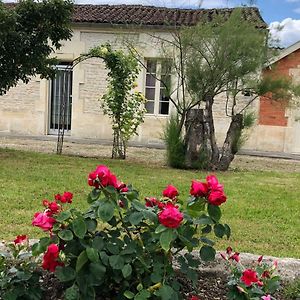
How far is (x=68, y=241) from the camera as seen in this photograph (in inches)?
84.1

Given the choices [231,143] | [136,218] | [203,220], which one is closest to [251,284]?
[203,220]

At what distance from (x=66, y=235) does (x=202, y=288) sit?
3.16 ft

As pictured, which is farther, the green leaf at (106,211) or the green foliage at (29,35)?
the green foliage at (29,35)

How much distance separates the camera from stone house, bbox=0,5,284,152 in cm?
1513

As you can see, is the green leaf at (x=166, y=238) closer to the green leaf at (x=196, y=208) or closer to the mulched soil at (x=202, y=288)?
the green leaf at (x=196, y=208)

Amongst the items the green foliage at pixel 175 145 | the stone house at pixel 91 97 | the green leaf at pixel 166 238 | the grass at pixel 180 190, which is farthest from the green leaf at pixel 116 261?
the stone house at pixel 91 97

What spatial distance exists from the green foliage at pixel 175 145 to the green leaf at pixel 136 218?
816 centimetres

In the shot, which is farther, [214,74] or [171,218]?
[214,74]

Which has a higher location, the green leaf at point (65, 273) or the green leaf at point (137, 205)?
the green leaf at point (137, 205)

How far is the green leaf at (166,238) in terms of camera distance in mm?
2031

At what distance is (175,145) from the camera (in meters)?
Result: 10.4

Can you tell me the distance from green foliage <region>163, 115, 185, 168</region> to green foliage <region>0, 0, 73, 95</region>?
3072 millimetres

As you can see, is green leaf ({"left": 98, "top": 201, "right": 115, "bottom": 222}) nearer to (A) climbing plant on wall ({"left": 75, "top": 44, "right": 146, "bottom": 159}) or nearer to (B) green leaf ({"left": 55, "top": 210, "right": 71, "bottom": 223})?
(B) green leaf ({"left": 55, "top": 210, "right": 71, "bottom": 223})

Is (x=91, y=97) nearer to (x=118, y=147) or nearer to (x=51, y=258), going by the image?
(x=118, y=147)
